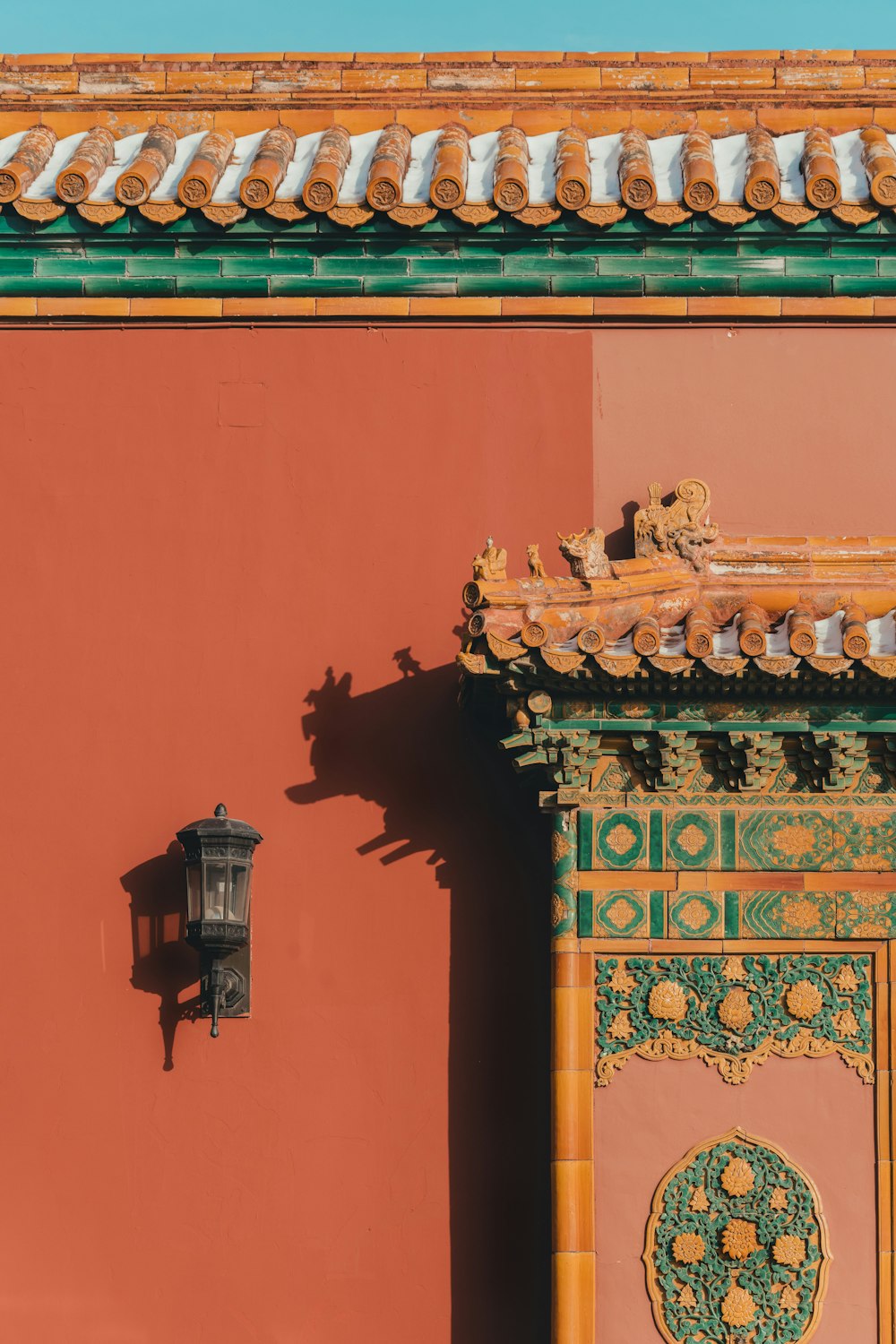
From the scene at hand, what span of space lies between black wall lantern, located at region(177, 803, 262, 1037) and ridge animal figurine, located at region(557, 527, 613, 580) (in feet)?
4.87

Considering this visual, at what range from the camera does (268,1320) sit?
7.40 m

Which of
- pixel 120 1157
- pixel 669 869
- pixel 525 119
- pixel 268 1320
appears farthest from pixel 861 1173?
pixel 525 119

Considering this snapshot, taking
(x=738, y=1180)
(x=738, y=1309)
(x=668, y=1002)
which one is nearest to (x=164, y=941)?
(x=668, y=1002)

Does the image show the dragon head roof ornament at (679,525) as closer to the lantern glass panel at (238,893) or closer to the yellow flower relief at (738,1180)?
the lantern glass panel at (238,893)

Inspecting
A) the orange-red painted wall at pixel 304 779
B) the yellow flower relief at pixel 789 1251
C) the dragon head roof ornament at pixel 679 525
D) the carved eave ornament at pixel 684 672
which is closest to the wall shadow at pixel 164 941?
the orange-red painted wall at pixel 304 779

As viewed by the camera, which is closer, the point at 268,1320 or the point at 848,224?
the point at 268,1320

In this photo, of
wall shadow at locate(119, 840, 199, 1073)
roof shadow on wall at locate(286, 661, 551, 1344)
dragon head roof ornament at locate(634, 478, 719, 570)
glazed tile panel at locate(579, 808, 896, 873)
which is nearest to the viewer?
glazed tile panel at locate(579, 808, 896, 873)

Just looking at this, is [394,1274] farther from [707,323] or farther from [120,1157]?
[707,323]

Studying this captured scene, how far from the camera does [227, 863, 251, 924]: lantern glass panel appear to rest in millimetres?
7434

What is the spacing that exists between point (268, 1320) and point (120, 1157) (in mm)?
765

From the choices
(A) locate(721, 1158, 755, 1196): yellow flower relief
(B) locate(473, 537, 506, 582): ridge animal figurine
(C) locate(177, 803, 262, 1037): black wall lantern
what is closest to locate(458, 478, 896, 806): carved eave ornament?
(B) locate(473, 537, 506, 582): ridge animal figurine

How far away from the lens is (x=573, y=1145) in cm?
693

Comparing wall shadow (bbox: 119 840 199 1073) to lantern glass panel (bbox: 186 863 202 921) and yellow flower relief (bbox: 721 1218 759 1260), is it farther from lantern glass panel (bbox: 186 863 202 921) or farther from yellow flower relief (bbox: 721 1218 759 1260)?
yellow flower relief (bbox: 721 1218 759 1260)

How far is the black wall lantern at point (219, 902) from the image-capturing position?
739 cm
